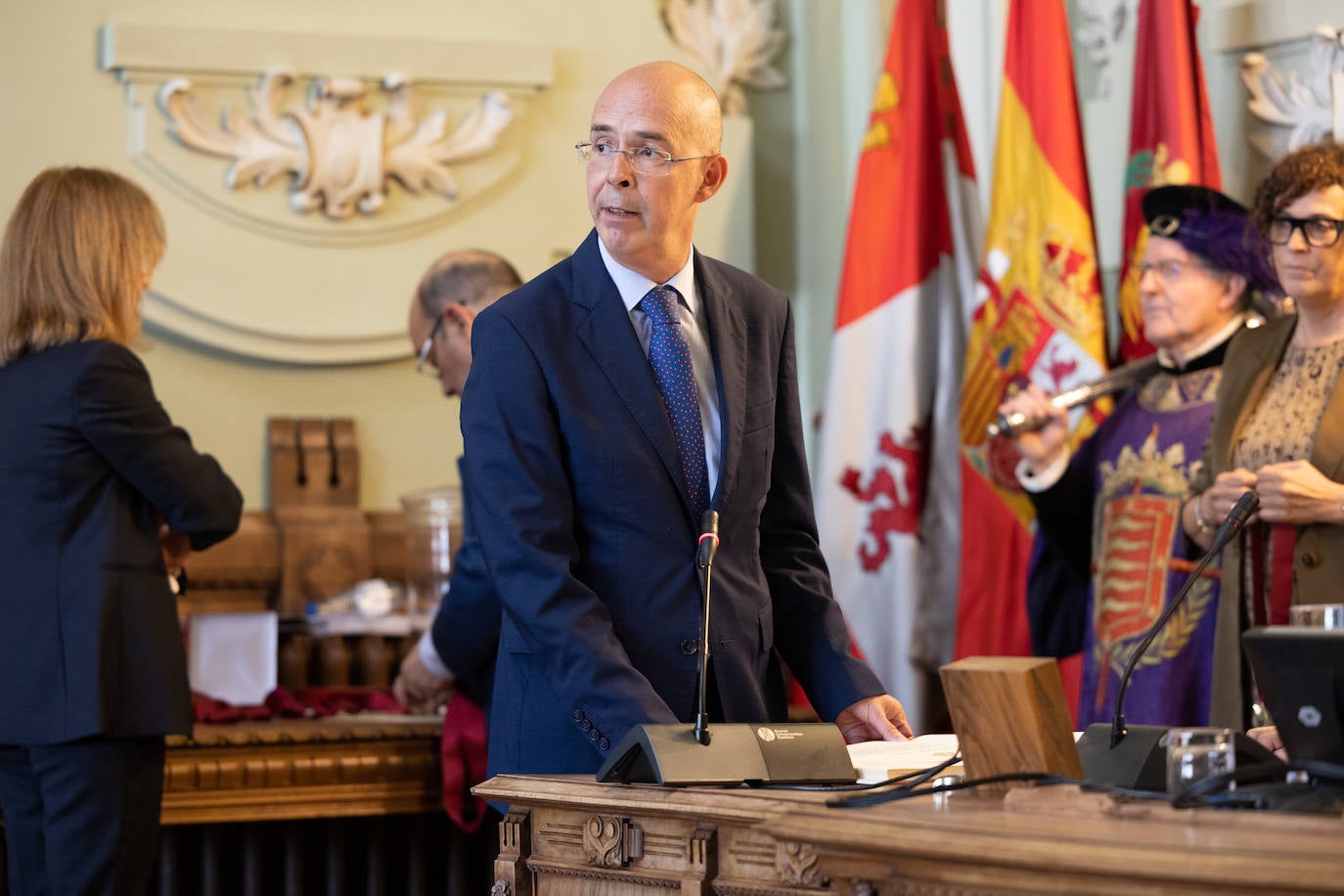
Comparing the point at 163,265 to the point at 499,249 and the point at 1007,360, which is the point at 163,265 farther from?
the point at 1007,360

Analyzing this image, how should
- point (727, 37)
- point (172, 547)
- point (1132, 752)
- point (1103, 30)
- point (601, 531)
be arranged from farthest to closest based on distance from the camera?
point (727, 37)
point (1103, 30)
point (172, 547)
point (601, 531)
point (1132, 752)

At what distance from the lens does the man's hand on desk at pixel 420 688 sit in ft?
10.6

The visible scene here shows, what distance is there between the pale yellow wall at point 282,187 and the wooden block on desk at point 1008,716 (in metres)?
2.75

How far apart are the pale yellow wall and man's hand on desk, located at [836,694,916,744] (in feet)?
7.14

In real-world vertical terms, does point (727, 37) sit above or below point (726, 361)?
above

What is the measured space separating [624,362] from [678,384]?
8 centimetres

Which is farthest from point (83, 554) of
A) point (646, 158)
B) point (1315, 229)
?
point (1315, 229)

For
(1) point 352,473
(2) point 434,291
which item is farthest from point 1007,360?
(1) point 352,473

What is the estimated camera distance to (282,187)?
3988 millimetres

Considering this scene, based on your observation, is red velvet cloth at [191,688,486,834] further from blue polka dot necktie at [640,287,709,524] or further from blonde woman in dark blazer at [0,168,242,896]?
blue polka dot necktie at [640,287,709,524]

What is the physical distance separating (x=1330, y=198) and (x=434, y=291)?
5.48 feet

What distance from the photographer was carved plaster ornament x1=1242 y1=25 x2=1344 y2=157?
10.4ft

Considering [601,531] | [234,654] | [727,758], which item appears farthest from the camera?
[234,654]

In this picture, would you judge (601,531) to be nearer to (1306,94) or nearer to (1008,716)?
(1008,716)
